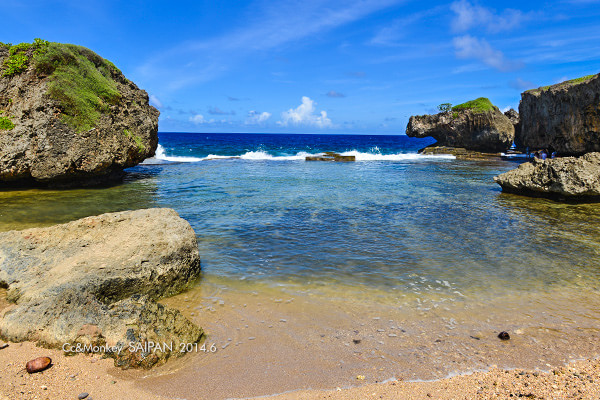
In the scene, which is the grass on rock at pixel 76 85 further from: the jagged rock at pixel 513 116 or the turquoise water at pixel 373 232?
the jagged rock at pixel 513 116

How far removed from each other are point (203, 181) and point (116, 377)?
60.2 feet

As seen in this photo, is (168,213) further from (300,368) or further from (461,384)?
(461,384)

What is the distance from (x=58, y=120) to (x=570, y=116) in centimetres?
3276

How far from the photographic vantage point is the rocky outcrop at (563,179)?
571 inches

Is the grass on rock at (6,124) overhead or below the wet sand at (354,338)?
overhead

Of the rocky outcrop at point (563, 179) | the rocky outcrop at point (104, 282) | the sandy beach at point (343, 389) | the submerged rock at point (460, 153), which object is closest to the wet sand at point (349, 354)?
the sandy beach at point (343, 389)

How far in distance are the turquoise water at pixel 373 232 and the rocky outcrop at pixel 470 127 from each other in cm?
3012

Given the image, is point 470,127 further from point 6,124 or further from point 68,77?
point 6,124

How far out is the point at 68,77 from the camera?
57.3 feet

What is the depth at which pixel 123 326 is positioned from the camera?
14.3 feet

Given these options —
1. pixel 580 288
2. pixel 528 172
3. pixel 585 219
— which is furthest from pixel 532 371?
pixel 528 172

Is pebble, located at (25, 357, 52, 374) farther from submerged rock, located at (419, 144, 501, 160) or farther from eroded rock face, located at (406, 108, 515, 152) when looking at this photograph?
eroded rock face, located at (406, 108, 515, 152)

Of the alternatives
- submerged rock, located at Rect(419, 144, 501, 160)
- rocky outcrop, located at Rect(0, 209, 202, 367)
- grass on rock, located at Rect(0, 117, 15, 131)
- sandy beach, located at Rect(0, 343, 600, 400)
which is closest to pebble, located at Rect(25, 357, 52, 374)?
sandy beach, located at Rect(0, 343, 600, 400)

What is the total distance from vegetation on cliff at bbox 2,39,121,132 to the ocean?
4.36 m
